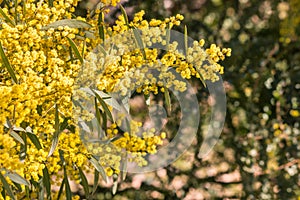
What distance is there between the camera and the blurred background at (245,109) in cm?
363

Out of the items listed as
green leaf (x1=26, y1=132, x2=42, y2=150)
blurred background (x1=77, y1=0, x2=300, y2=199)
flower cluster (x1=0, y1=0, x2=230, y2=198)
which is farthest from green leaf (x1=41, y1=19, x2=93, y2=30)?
blurred background (x1=77, y1=0, x2=300, y2=199)

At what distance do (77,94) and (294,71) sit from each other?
245cm

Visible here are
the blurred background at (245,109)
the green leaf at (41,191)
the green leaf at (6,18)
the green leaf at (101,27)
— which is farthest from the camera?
the blurred background at (245,109)

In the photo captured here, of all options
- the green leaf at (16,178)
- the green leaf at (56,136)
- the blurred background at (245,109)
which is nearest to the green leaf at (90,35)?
the green leaf at (56,136)

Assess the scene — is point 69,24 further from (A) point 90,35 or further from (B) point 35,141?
(B) point 35,141

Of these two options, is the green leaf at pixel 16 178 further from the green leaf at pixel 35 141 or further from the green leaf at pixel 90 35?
the green leaf at pixel 90 35

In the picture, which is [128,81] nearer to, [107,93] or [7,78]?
[107,93]

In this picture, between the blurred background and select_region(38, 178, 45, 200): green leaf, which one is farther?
the blurred background

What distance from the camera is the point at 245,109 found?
3768mm

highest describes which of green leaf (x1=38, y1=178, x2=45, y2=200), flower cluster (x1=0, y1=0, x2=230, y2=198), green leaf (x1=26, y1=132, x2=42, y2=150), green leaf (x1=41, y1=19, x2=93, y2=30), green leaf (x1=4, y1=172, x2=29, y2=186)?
green leaf (x1=41, y1=19, x2=93, y2=30)

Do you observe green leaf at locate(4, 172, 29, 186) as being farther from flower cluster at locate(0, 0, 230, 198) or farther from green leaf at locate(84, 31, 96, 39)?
green leaf at locate(84, 31, 96, 39)

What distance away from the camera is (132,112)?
372cm

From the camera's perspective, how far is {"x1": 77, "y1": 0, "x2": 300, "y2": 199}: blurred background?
3633mm

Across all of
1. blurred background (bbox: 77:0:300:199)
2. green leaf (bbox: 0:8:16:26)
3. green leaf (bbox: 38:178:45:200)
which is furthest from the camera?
blurred background (bbox: 77:0:300:199)
